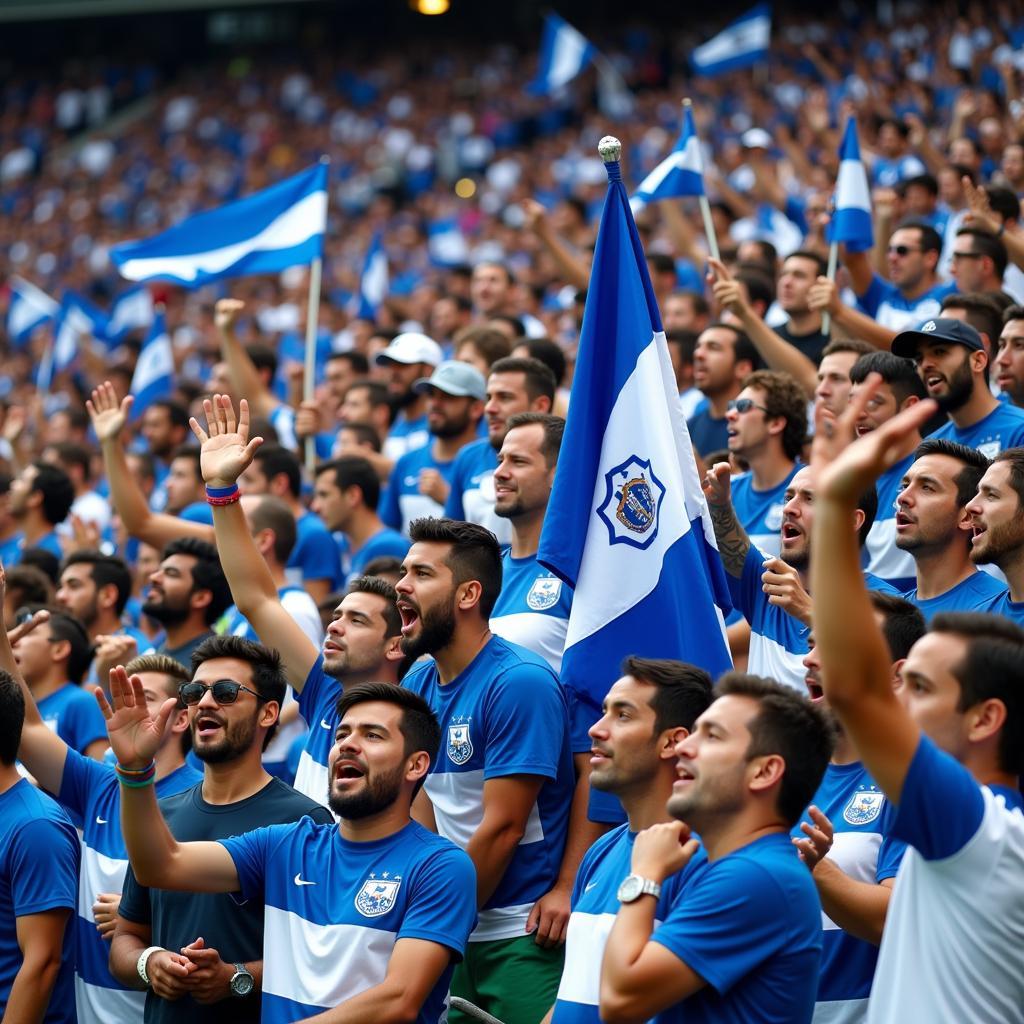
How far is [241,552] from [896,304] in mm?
5082

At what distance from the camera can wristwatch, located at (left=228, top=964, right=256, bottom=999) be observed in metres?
5.10

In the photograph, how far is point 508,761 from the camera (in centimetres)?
552

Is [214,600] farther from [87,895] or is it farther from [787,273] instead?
[787,273]

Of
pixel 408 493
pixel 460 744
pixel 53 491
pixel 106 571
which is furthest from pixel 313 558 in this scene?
pixel 460 744

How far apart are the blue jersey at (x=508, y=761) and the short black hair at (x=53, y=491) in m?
5.28

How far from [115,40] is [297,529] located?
89.6ft

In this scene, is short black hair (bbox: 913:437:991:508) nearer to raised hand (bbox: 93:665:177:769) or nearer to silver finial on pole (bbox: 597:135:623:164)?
silver finial on pole (bbox: 597:135:623:164)

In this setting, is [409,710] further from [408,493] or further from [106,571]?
[408,493]

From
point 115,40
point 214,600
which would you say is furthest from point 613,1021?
point 115,40

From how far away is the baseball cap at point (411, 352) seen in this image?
1005 centimetres

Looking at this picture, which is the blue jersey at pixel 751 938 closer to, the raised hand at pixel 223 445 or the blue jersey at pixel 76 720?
the raised hand at pixel 223 445

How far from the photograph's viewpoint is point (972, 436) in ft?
22.7

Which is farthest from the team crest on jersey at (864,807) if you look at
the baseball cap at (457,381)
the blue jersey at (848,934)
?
the baseball cap at (457,381)

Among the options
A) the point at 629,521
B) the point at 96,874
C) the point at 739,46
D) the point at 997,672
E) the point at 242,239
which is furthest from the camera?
the point at 739,46
